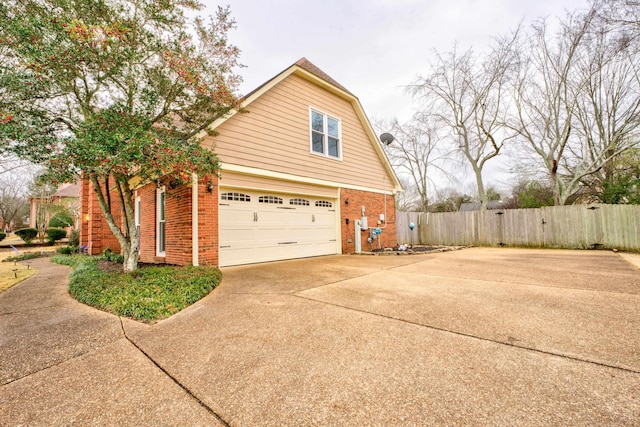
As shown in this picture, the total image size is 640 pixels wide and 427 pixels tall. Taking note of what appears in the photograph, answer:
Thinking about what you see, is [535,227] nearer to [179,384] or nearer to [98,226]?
[179,384]

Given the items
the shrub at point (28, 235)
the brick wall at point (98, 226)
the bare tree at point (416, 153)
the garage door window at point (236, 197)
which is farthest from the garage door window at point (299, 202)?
the shrub at point (28, 235)

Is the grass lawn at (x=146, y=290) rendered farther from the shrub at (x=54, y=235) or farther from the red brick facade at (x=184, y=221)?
the shrub at (x=54, y=235)

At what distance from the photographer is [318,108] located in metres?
8.68

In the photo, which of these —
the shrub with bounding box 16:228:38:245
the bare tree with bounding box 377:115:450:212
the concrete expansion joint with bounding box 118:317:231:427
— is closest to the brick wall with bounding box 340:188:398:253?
the concrete expansion joint with bounding box 118:317:231:427

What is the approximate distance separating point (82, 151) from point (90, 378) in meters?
3.21

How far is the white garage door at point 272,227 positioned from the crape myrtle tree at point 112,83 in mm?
1821

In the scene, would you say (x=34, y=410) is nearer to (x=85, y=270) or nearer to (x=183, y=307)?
(x=183, y=307)

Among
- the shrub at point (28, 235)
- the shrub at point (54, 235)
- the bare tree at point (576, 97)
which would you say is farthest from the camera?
the shrub at point (28, 235)

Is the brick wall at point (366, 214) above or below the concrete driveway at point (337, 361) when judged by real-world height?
above

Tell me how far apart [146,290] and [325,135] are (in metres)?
6.78

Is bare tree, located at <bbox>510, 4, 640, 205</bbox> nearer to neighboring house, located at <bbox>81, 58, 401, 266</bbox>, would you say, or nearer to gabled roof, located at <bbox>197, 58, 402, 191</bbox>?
gabled roof, located at <bbox>197, 58, 402, 191</bbox>

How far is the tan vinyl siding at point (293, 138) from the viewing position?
21.6ft

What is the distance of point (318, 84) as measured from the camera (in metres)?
8.69

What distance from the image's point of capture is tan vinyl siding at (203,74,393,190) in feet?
21.6
